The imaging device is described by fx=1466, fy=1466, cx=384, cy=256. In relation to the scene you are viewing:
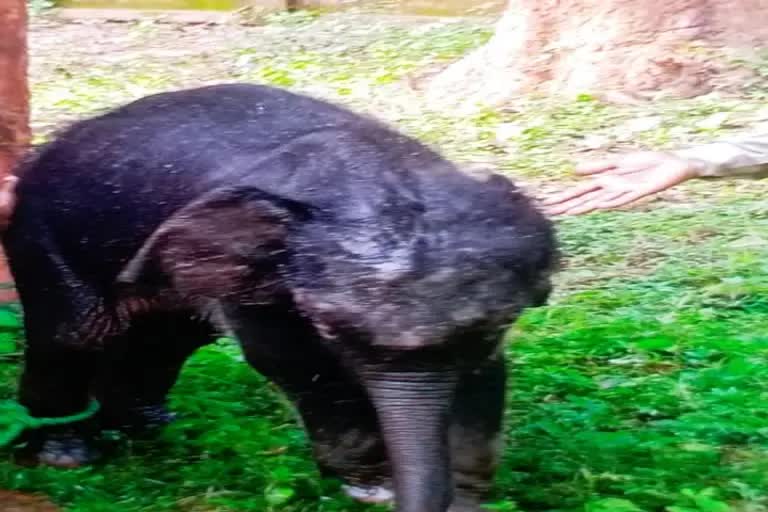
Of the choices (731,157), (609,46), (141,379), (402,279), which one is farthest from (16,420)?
(609,46)

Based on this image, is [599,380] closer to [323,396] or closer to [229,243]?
[323,396]

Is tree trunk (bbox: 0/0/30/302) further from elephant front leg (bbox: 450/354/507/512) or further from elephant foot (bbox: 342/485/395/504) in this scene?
elephant front leg (bbox: 450/354/507/512)

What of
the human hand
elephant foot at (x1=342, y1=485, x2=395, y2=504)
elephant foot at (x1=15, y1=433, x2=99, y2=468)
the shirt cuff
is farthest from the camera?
the shirt cuff

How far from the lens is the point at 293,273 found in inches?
128

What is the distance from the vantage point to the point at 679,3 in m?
9.77

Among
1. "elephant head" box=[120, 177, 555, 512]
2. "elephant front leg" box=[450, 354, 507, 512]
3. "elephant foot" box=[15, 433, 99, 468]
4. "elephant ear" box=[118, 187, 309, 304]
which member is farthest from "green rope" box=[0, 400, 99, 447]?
"elephant front leg" box=[450, 354, 507, 512]

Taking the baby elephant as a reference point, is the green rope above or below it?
below

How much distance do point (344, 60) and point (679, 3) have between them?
3.00m

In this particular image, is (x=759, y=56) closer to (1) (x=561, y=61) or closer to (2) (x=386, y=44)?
(1) (x=561, y=61)

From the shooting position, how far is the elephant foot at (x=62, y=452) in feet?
14.0

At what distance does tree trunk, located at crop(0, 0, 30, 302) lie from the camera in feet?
18.1

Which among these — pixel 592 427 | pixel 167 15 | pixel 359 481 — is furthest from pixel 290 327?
pixel 167 15

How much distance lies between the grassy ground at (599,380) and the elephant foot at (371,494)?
31 millimetres

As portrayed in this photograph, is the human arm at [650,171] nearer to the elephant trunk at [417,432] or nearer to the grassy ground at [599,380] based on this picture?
the grassy ground at [599,380]
